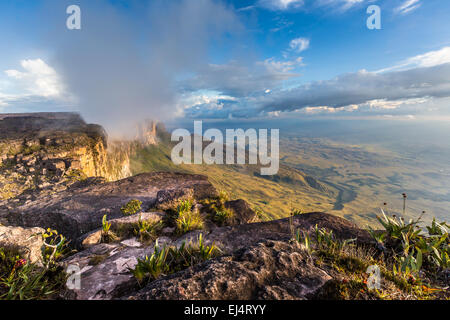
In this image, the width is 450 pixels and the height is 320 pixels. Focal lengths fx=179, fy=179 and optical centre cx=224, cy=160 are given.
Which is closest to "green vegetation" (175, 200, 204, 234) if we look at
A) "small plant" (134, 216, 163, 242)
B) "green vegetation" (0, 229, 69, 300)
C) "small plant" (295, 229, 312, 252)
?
"small plant" (134, 216, 163, 242)

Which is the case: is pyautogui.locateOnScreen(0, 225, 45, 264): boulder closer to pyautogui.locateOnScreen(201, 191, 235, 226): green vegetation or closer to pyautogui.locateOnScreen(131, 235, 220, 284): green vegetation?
pyautogui.locateOnScreen(131, 235, 220, 284): green vegetation

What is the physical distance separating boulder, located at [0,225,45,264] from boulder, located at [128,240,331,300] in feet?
14.8

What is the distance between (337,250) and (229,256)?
3510mm

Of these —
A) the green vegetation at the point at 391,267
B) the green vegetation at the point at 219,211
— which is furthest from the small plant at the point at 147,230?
the green vegetation at the point at 391,267

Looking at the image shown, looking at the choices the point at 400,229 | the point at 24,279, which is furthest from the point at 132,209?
the point at 400,229

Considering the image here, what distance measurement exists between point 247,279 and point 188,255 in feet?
8.78

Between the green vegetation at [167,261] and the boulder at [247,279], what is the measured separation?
2.80 feet

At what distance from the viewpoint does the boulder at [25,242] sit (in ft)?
18.0

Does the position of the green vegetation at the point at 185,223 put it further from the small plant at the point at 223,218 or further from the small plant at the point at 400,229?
the small plant at the point at 400,229

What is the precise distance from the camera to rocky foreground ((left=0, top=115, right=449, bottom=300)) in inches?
145

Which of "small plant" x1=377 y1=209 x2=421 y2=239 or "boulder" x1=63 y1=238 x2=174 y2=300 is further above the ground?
"small plant" x1=377 y1=209 x2=421 y2=239

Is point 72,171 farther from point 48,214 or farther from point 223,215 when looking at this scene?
point 223,215

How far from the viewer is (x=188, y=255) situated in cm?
573

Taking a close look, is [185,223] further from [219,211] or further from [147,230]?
[219,211]
